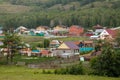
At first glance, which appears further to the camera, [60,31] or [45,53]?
[60,31]

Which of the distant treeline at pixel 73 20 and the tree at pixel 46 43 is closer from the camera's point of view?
the tree at pixel 46 43

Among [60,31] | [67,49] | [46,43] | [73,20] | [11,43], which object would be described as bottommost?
[67,49]

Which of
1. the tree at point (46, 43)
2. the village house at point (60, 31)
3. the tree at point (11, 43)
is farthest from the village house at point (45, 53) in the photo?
the village house at point (60, 31)

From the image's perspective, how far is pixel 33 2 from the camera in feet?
538

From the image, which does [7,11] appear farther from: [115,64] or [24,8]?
[115,64]

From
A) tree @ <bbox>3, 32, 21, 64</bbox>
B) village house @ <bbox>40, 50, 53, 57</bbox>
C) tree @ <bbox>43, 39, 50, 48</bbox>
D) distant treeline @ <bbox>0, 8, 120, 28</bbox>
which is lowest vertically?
village house @ <bbox>40, 50, 53, 57</bbox>

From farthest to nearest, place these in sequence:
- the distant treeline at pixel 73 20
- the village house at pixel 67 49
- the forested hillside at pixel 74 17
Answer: the forested hillside at pixel 74 17
the distant treeline at pixel 73 20
the village house at pixel 67 49

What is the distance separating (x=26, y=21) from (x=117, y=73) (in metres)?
85.6

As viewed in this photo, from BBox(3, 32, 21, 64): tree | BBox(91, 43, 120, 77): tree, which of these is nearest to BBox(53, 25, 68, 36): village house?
BBox(3, 32, 21, 64): tree

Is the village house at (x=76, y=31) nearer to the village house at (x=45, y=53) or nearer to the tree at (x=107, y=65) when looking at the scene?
the village house at (x=45, y=53)

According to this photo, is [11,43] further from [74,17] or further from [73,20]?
[73,20]

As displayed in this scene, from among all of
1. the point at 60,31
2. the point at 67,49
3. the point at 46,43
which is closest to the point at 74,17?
the point at 60,31

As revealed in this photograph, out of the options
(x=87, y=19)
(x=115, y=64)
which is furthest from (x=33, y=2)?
(x=115, y=64)

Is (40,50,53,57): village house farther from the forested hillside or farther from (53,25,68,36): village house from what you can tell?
the forested hillside
